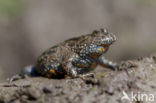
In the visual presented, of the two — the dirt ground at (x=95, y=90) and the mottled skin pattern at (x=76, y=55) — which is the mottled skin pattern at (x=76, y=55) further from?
the dirt ground at (x=95, y=90)

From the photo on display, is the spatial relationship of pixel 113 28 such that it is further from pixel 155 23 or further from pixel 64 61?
pixel 64 61

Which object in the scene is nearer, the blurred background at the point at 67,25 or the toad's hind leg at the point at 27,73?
the toad's hind leg at the point at 27,73

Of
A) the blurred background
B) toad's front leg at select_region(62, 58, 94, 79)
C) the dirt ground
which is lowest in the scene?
the dirt ground

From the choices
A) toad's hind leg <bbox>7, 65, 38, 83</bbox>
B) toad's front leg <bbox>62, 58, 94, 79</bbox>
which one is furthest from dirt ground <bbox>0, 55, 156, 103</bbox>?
toad's hind leg <bbox>7, 65, 38, 83</bbox>

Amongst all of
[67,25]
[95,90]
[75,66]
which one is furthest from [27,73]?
[67,25]

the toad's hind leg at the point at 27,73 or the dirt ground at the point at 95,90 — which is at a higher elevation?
the toad's hind leg at the point at 27,73

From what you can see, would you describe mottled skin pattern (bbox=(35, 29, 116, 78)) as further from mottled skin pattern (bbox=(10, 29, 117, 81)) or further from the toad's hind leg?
the toad's hind leg

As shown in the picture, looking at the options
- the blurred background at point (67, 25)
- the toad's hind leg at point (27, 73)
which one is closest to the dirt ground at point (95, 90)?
the toad's hind leg at point (27, 73)

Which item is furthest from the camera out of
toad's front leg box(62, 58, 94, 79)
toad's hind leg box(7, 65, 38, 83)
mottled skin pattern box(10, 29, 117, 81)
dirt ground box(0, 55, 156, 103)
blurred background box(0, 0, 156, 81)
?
blurred background box(0, 0, 156, 81)
